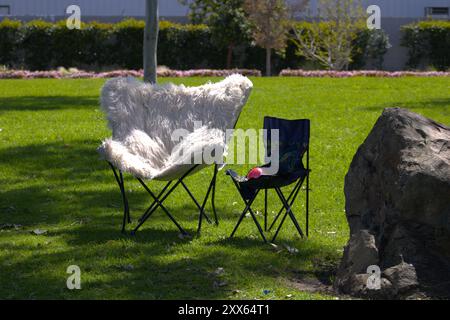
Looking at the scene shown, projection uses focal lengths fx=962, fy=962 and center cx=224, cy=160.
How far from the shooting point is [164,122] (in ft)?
28.5

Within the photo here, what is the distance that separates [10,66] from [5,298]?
21492 millimetres

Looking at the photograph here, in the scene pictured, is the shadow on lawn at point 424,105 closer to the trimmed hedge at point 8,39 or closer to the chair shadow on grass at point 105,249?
the chair shadow on grass at point 105,249

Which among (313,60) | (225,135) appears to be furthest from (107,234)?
(313,60)

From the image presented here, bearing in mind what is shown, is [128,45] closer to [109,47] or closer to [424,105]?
[109,47]

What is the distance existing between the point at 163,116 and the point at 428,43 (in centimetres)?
1999

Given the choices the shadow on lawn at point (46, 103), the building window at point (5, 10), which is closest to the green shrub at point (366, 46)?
the shadow on lawn at point (46, 103)

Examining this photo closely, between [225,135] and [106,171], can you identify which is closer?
[225,135]

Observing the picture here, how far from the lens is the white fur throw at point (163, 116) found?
8.03m

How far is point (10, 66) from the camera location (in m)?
26.9

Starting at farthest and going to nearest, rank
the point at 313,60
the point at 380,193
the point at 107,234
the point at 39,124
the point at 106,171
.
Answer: the point at 313,60 → the point at 39,124 → the point at 106,171 → the point at 107,234 → the point at 380,193

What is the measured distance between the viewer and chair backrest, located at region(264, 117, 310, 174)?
7.70m

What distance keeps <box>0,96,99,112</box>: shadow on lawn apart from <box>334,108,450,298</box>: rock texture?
9.08 m

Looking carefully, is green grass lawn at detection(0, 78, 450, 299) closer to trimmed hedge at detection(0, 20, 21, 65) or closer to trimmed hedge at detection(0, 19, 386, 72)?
trimmed hedge at detection(0, 19, 386, 72)
